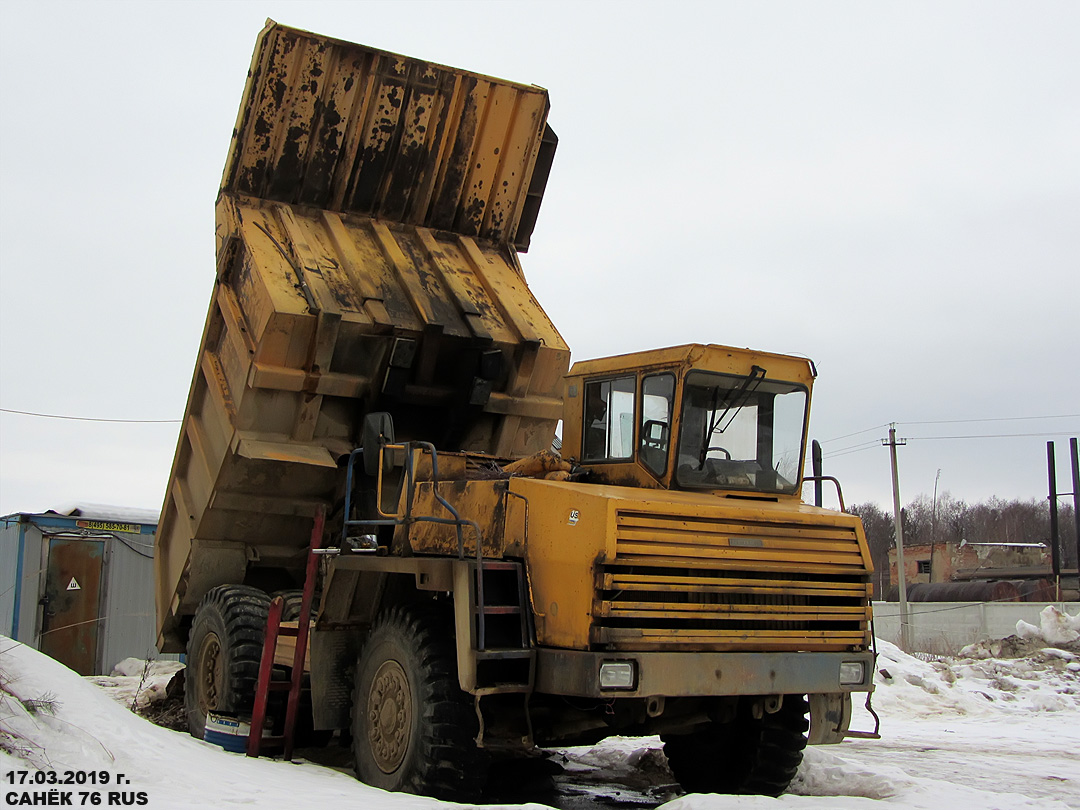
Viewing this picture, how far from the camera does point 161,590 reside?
33.2 ft

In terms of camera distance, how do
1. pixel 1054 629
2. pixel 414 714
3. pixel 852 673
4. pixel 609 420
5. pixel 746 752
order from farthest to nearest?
pixel 1054 629, pixel 746 752, pixel 609 420, pixel 852 673, pixel 414 714

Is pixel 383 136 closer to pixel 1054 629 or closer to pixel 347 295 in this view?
pixel 347 295

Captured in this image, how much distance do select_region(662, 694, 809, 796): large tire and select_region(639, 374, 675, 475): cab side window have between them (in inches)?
61.2

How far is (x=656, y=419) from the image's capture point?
6.80 metres

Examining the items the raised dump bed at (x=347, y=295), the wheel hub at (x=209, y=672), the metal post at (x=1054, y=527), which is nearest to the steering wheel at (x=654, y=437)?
the raised dump bed at (x=347, y=295)

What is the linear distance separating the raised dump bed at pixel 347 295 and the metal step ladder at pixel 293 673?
3.00 feet

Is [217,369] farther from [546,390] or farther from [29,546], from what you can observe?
[29,546]

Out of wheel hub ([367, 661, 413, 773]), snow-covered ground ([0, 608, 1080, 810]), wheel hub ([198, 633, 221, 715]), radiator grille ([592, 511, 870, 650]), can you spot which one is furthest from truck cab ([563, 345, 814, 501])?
wheel hub ([198, 633, 221, 715])

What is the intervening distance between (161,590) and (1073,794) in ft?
24.5

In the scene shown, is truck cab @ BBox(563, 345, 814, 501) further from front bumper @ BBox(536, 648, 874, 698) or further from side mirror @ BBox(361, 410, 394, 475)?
side mirror @ BBox(361, 410, 394, 475)

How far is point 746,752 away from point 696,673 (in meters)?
1.64

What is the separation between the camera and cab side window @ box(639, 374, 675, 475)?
6.73 m

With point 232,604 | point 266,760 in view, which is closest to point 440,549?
point 266,760

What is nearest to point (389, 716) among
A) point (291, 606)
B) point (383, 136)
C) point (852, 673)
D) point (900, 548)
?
point (291, 606)
